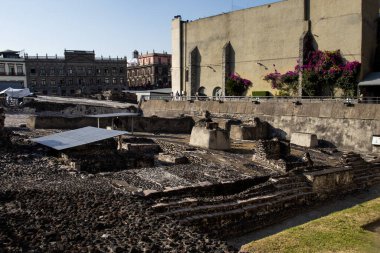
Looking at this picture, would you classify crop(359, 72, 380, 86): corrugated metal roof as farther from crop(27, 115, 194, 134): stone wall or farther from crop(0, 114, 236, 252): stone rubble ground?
crop(0, 114, 236, 252): stone rubble ground

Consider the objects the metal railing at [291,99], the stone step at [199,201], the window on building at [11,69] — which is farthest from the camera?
the window on building at [11,69]

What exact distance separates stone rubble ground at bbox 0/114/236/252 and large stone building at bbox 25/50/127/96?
164ft

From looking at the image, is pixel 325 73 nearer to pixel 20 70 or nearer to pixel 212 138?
pixel 212 138

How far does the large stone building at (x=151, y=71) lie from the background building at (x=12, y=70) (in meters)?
16.9

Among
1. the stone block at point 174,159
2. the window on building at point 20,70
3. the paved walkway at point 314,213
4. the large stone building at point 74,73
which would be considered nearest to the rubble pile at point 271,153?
the paved walkway at point 314,213

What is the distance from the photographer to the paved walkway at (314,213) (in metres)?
11.5

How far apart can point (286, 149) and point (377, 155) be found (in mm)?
4835

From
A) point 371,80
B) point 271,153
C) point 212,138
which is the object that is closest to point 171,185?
point 271,153

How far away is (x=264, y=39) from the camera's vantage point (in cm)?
3403

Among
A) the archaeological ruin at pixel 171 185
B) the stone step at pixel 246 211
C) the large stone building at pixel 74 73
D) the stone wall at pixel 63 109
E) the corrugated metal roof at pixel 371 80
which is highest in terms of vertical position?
the large stone building at pixel 74 73

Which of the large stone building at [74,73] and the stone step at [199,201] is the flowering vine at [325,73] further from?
the large stone building at [74,73]

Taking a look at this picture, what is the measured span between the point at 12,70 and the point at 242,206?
179 feet

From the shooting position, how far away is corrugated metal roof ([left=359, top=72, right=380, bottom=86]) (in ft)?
88.8

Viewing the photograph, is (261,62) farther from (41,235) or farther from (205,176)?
(41,235)
